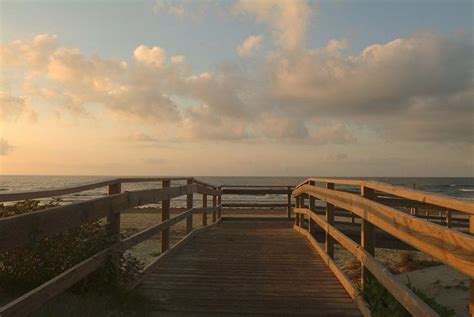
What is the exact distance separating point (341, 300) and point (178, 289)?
5.78ft

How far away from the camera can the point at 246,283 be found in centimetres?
527

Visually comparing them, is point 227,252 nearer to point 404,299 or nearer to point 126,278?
point 126,278

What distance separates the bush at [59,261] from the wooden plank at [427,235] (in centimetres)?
244

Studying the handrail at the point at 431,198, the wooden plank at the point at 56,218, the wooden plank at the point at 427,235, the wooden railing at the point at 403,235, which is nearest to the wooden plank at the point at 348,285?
the wooden railing at the point at 403,235

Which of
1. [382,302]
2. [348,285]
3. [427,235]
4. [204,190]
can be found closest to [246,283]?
[348,285]

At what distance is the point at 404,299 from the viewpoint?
2.95 meters

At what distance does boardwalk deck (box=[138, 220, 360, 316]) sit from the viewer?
436 cm

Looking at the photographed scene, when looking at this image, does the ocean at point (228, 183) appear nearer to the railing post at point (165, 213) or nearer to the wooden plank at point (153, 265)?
the railing post at point (165, 213)

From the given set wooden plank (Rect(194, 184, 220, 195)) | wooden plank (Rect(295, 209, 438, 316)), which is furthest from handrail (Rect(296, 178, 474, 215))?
wooden plank (Rect(194, 184, 220, 195))

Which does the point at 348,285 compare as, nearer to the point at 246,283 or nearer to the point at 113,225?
the point at 246,283

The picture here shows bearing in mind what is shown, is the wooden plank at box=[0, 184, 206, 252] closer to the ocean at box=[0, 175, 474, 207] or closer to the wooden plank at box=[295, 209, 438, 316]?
the ocean at box=[0, 175, 474, 207]

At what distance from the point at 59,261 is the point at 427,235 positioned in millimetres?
3203

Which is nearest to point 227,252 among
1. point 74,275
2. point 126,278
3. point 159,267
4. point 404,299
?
point 159,267

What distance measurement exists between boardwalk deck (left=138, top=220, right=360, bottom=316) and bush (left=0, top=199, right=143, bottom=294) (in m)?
0.64
